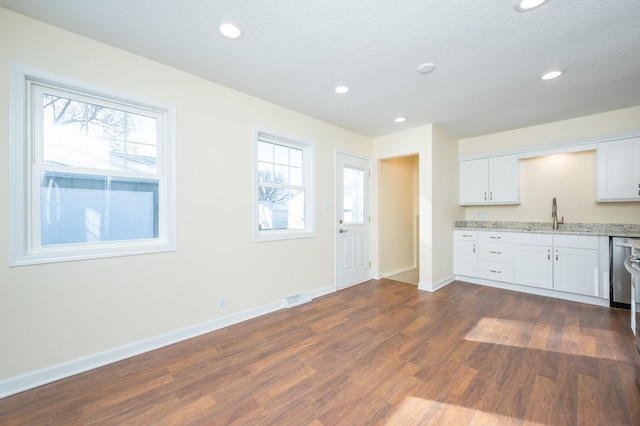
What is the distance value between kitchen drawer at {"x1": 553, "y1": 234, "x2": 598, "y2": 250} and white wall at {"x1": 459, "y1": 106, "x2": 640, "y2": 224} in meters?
0.63

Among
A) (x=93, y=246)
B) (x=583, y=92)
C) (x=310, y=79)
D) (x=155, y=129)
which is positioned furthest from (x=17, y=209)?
(x=583, y=92)

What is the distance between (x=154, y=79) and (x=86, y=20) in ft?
1.77

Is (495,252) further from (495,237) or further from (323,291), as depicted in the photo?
(323,291)

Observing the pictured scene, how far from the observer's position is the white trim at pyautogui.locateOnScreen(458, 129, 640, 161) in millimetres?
3227

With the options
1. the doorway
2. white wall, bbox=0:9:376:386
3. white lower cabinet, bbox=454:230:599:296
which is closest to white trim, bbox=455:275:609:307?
white lower cabinet, bbox=454:230:599:296

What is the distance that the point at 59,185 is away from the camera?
1.92 metres

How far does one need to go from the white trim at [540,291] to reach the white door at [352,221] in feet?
6.00

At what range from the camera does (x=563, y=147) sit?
3615 millimetres

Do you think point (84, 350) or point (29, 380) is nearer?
point (29, 380)

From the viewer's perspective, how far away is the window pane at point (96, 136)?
1.92m

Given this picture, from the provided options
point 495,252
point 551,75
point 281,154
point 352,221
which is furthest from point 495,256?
point 281,154

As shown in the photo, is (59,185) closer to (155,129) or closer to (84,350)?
(155,129)

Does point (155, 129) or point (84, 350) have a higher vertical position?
point (155, 129)

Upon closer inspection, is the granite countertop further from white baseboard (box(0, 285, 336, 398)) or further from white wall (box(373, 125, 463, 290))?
white baseboard (box(0, 285, 336, 398))
